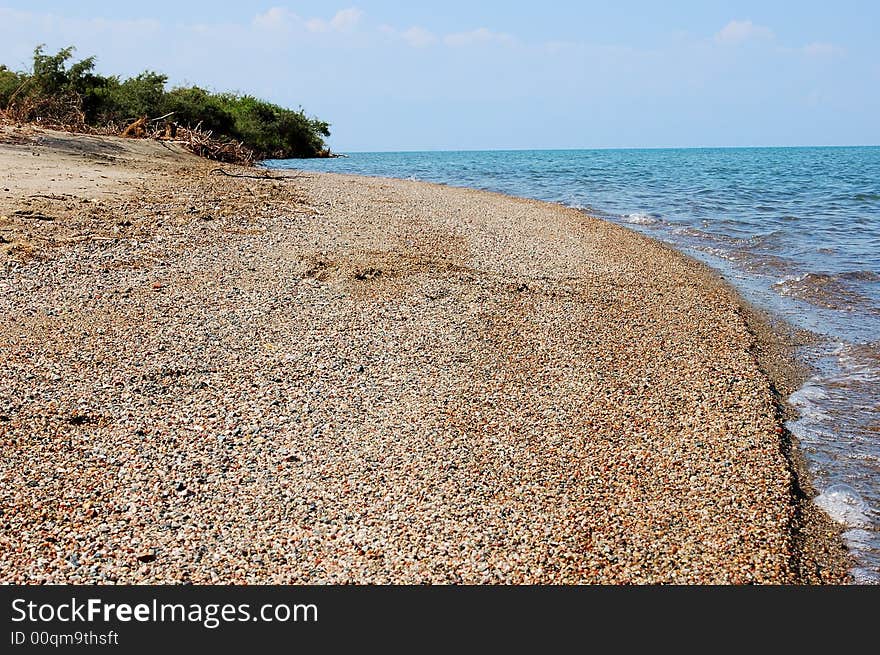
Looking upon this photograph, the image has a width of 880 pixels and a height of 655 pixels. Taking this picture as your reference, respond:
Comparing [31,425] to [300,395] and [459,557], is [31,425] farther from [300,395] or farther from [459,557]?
[459,557]

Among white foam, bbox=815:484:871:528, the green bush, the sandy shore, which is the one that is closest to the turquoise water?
white foam, bbox=815:484:871:528

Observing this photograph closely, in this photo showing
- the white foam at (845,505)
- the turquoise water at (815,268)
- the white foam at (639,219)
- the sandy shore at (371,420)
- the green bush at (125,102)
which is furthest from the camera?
the green bush at (125,102)

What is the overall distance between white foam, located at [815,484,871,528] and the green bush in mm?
24265

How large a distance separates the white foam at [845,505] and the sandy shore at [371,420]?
5.2 inches

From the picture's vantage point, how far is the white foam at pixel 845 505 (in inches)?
181

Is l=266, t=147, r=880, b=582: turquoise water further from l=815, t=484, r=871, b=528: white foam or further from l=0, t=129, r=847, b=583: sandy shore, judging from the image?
l=0, t=129, r=847, b=583: sandy shore

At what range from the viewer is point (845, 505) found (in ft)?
15.7

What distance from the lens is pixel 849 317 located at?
9430 mm

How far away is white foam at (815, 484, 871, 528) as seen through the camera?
181 inches

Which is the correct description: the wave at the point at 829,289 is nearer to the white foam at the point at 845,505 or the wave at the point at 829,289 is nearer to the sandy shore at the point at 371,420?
the sandy shore at the point at 371,420

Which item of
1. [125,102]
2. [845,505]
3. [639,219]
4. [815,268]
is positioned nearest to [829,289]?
[815,268]

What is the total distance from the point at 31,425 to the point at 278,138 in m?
37.9

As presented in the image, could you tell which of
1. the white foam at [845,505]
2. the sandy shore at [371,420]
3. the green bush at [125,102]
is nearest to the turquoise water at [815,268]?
the white foam at [845,505]

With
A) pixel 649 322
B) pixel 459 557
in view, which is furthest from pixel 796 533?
pixel 649 322
